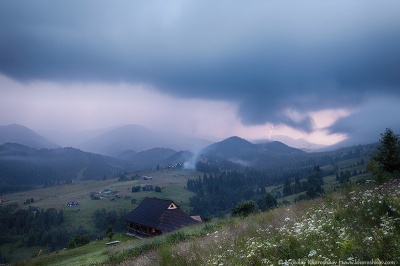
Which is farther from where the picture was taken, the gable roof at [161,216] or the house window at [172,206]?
the house window at [172,206]

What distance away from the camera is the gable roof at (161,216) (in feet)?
170

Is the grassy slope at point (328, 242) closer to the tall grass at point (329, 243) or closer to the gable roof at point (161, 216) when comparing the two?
the tall grass at point (329, 243)

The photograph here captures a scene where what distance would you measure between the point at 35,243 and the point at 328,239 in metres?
163

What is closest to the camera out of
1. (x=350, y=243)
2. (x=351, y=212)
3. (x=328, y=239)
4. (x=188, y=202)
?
(x=350, y=243)

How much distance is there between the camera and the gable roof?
51750 mm

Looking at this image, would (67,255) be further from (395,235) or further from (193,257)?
(395,235)

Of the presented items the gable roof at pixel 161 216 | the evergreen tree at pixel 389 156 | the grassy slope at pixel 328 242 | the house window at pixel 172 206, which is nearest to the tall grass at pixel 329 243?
the grassy slope at pixel 328 242

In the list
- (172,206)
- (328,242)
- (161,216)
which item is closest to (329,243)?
(328,242)

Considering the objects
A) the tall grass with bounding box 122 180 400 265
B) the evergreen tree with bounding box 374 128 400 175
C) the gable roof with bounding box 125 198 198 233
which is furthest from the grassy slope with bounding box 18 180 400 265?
the gable roof with bounding box 125 198 198 233

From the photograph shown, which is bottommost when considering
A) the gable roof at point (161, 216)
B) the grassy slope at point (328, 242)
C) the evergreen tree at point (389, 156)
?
the gable roof at point (161, 216)

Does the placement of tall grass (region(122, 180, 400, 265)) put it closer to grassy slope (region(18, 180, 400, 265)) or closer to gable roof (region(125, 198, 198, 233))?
grassy slope (region(18, 180, 400, 265))

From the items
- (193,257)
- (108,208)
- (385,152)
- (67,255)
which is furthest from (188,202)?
(193,257)

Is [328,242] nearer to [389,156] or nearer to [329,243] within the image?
[329,243]

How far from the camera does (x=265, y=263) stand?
244 inches
